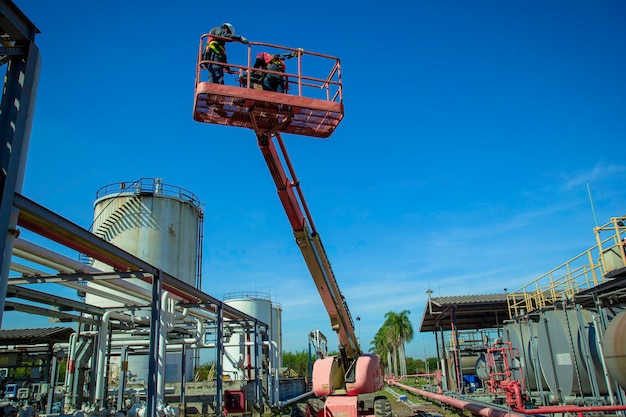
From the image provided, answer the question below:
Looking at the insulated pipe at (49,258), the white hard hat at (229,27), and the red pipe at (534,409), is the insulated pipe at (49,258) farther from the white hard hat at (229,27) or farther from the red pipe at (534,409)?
the red pipe at (534,409)

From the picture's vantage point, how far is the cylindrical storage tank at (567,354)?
16453 mm

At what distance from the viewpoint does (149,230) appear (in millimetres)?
24016

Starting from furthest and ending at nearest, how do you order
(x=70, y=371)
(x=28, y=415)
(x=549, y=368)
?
(x=549, y=368) → (x=70, y=371) → (x=28, y=415)

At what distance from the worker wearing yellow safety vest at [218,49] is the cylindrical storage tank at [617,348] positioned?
10.00 meters

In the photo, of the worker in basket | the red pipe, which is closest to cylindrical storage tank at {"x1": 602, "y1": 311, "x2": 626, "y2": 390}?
the red pipe

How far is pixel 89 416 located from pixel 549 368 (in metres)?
16.4

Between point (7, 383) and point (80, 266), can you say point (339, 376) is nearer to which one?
point (80, 266)

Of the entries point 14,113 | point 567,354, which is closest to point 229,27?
point 14,113

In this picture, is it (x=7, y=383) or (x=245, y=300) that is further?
(x=245, y=300)

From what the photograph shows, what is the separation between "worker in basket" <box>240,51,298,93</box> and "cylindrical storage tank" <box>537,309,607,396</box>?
1344 centimetres

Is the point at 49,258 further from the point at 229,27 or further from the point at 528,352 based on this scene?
the point at 528,352

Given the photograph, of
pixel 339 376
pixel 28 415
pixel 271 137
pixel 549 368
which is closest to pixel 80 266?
pixel 28 415

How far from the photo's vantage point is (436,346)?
35.6m

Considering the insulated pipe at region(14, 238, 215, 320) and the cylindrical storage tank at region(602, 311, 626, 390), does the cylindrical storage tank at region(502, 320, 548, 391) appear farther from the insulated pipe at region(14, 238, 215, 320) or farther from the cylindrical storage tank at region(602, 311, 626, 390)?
the insulated pipe at region(14, 238, 215, 320)
